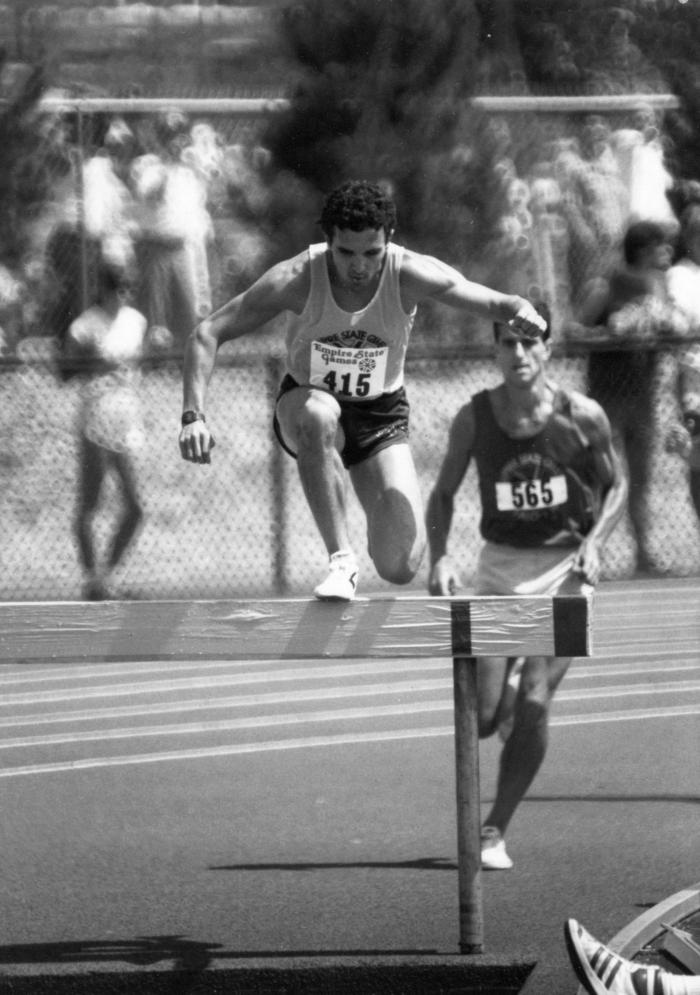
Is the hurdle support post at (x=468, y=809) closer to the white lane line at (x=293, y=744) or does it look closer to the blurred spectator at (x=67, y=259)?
the white lane line at (x=293, y=744)

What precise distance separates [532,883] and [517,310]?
187 centimetres

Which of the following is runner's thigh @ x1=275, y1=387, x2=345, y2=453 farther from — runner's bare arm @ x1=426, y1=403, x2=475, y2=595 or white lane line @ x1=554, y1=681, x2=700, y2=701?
white lane line @ x1=554, y1=681, x2=700, y2=701

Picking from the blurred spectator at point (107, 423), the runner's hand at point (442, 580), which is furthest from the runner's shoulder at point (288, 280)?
the blurred spectator at point (107, 423)

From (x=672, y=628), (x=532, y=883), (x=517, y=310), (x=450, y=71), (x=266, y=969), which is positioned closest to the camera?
(x=266, y=969)

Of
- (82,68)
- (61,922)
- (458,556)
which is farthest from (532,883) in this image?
(82,68)

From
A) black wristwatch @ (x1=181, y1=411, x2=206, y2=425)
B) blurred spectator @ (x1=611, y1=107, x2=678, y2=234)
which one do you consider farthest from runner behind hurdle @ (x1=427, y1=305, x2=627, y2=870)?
blurred spectator @ (x1=611, y1=107, x2=678, y2=234)

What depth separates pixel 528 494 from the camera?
6469mm

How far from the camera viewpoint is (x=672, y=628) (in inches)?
452

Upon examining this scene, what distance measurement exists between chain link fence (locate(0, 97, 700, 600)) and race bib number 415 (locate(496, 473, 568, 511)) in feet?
17.6

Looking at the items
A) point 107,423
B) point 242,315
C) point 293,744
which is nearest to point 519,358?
point 242,315

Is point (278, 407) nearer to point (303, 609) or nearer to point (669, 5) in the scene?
point (303, 609)

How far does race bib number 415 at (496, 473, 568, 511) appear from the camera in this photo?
647cm

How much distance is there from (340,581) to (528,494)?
1313mm

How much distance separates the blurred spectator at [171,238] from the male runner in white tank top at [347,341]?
5967 millimetres
